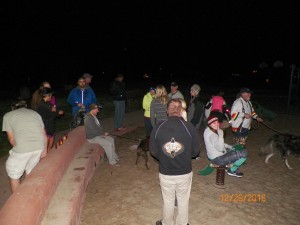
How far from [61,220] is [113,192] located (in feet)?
6.07

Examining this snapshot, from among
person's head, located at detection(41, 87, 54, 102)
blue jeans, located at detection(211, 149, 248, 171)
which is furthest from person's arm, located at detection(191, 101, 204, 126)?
person's head, located at detection(41, 87, 54, 102)

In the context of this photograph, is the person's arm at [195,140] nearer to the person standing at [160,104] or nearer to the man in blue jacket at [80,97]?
the person standing at [160,104]

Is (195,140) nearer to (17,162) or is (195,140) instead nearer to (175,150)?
(175,150)

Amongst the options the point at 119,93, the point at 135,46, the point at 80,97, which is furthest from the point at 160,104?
the point at 135,46

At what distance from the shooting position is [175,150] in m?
3.73

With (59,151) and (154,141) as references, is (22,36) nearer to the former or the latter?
(59,151)

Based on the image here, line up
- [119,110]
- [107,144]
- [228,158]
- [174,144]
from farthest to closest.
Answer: [119,110] → [107,144] → [228,158] → [174,144]

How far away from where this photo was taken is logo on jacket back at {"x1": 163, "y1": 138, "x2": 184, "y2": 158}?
3.71 metres

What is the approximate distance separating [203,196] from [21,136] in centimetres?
353

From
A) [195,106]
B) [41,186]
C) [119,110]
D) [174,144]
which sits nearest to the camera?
[174,144]

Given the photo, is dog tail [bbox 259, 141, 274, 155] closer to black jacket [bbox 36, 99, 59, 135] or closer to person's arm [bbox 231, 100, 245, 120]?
person's arm [bbox 231, 100, 245, 120]

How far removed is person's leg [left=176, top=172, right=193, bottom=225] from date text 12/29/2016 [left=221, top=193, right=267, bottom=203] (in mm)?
1520

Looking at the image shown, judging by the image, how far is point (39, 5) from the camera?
23.6 metres

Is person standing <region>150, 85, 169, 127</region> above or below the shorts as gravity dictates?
above
